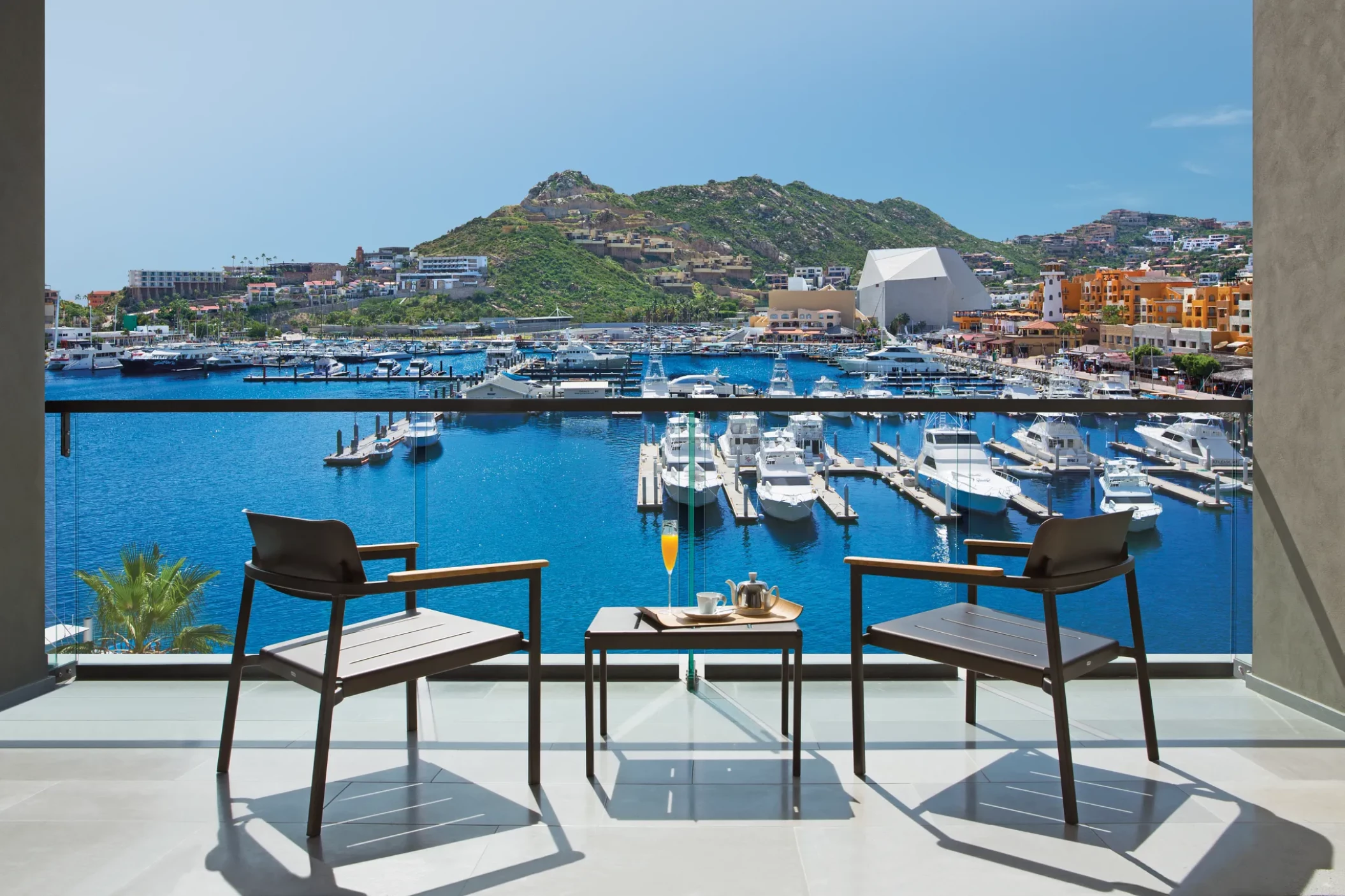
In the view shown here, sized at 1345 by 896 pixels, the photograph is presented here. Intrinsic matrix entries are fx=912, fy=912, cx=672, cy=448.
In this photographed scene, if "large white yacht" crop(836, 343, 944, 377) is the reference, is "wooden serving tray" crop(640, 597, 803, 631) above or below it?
below

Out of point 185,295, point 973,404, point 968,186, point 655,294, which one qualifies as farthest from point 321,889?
point 968,186

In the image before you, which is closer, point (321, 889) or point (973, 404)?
point (321, 889)

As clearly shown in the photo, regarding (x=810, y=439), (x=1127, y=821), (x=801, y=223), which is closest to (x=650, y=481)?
(x=810, y=439)

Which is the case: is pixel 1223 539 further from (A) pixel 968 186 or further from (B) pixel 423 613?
(A) pixel 968 186

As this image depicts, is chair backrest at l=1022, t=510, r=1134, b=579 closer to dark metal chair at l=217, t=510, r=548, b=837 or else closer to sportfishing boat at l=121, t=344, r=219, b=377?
dark metal chair at l=217, t=510, r=548, b=837

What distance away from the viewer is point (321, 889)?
5.82 ft

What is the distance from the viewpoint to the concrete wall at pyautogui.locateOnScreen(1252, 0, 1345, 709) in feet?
8.73

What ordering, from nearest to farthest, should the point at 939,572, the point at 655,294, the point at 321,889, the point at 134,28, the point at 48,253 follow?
the point at 321,889
the point at 939,572
the point at 48,253
the point at 655,294
the point at 134,28

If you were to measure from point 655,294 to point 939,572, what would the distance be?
17.2 metres

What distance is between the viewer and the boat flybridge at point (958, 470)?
10.2 ft

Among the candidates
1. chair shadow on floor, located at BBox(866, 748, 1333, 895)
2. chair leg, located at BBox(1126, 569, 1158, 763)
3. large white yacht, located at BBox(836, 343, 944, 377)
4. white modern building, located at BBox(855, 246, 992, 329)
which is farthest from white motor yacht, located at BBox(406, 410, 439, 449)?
large white yacht, located at BBox(836, 343, 944, 377)

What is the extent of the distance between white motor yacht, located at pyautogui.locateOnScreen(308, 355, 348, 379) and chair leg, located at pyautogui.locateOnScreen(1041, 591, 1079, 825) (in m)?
16.8

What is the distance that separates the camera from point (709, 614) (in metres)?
2.40

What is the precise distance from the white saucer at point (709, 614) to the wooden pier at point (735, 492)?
0.72 metres
